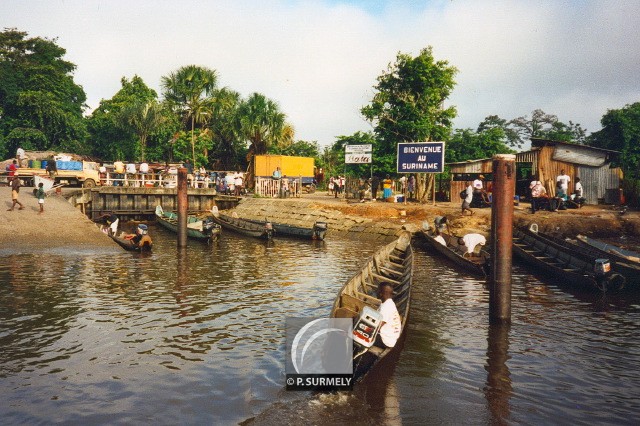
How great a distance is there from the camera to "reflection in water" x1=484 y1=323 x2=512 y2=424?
7.46m

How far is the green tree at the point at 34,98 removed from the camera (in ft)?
157

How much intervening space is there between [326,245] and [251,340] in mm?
16178

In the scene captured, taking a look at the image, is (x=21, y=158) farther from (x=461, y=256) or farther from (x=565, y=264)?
(x=565, y=264)

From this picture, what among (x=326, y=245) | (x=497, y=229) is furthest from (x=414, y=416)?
(x=326, y=245)

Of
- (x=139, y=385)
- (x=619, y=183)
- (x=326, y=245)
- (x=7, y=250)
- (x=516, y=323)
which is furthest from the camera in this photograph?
(x=619, y=183)

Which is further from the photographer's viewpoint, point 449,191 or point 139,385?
point 449,191

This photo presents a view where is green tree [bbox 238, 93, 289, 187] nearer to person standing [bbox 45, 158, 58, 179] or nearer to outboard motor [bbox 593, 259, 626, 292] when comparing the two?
person standing [bbox 45, 158, 58, 179]

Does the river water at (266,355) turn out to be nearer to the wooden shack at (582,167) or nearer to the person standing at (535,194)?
the person standing at (535,194)

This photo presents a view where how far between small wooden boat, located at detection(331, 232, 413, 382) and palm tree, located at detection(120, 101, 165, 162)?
33.9 metres

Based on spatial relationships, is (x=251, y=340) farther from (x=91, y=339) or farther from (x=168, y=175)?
(x=168, y=175)

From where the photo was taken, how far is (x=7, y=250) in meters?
21.1

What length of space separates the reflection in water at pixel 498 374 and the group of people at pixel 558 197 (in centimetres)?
1731

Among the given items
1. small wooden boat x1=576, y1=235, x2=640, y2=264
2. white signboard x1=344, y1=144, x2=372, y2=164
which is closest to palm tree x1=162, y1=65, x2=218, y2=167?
white signboard x1=344, y1=144, x2=372, y2=164

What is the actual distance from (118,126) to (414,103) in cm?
3124
